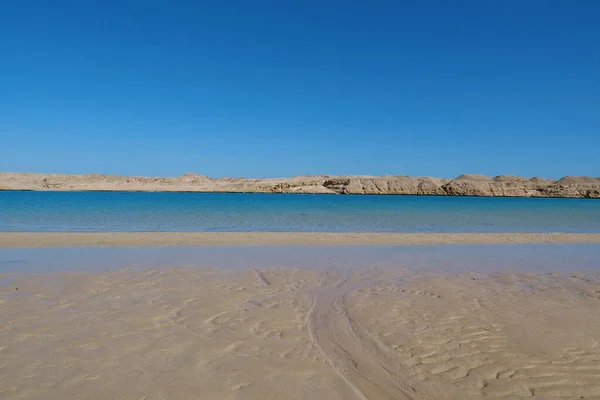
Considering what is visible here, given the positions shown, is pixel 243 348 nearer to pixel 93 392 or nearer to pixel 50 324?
pixel 93 392

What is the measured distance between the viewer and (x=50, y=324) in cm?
507

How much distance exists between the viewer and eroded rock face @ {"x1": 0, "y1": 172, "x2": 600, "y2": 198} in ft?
316

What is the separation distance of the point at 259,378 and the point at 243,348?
746 millimetres

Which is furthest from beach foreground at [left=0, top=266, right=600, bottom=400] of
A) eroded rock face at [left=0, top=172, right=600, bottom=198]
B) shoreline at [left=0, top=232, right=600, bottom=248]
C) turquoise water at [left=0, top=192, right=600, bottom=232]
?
eroded rock face at [left=0, top=172, right=600, bottom=198]

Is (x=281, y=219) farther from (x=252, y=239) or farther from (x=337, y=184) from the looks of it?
(x=337, y=184)

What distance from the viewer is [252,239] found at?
14.9m

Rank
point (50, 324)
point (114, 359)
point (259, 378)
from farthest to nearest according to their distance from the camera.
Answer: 1. point (50, 324)
2. point (114, 359)
3. point (259, 378)

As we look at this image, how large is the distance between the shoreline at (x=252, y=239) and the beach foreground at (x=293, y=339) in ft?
19.6

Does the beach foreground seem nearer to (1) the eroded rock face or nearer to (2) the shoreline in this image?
(2) the shoreline

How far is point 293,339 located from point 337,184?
10095cm

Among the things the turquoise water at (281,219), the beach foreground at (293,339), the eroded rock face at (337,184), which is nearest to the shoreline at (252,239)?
the turquoise water at (281,219)

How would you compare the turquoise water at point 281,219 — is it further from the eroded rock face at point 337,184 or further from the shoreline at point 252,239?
the eroded rock face at point 337,184

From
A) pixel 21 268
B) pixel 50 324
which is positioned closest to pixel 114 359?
pixel 50 324

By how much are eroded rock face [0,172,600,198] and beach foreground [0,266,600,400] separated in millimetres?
94125
